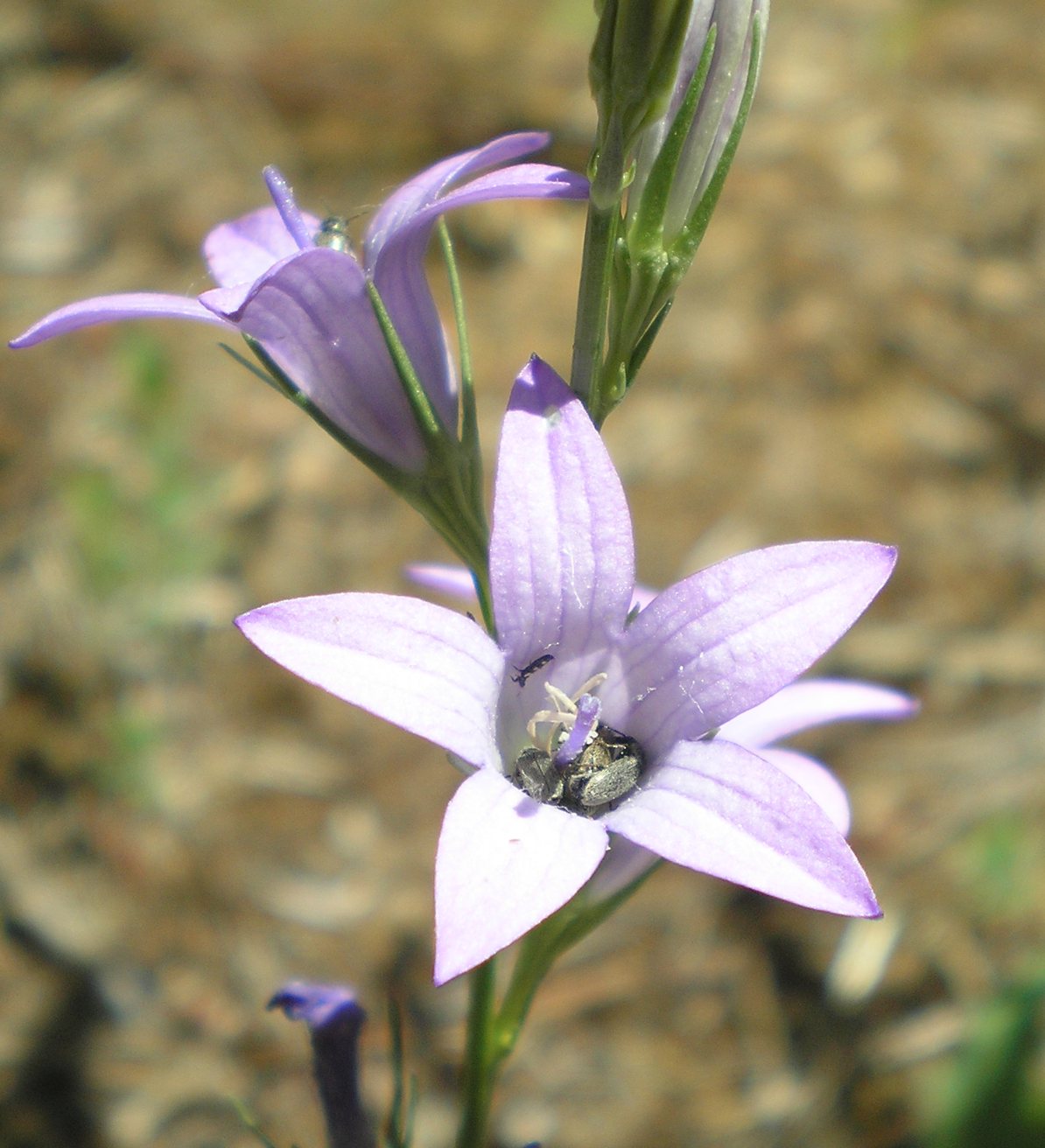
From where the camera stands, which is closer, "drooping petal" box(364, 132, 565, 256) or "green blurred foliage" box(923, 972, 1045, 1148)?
"drooping petal" box(364, 132, 565, 256)

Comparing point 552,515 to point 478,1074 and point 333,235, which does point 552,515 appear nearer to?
point 333,235

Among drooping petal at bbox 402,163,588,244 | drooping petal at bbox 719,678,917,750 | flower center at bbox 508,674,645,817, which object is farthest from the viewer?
drooping petal at bbox 719,678,917,750

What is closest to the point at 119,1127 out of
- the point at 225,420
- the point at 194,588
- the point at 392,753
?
the point at 392,753

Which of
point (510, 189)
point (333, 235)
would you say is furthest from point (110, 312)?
point (510, 189)

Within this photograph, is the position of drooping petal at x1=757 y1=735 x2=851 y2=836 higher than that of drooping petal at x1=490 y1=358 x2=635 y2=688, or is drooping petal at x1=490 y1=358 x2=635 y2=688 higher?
drooping petal at x1=490 y1=358 x2=635 y2=688

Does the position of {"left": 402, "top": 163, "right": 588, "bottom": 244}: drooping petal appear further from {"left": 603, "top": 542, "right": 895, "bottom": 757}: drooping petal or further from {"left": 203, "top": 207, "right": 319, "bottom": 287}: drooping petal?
{"left": 603, "top": 542, "right": 895, "bottom": 757}: drooping petal

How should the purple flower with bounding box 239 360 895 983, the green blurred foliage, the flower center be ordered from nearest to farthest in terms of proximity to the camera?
the purple flower with bounding box 239 360 895 983 < the flower center < the green blurred foliage

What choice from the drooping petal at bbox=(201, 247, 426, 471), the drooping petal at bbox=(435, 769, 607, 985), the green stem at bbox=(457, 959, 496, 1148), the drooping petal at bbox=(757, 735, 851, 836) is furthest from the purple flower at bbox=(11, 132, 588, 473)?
the green stem at bbox=(457, 959, 496, 1148)
